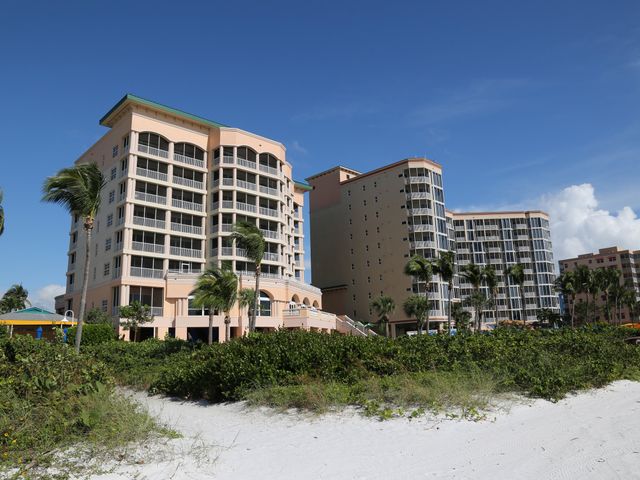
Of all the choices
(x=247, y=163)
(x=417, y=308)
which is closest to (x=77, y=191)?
(x=247, y=163)

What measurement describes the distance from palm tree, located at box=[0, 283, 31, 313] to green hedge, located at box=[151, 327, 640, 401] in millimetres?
75987

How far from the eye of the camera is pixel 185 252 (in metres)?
53.6

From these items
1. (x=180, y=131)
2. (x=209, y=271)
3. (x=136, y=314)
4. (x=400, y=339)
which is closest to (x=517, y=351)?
(x=400, y=339)

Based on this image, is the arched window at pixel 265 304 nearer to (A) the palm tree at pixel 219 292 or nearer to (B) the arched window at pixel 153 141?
(B) the arched window at pixel 153 141

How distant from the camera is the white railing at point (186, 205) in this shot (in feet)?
177

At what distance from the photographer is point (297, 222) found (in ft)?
241

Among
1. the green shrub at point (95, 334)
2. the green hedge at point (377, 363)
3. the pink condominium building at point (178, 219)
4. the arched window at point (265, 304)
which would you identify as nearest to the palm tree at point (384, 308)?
the pink condominium building at point (178, 219)

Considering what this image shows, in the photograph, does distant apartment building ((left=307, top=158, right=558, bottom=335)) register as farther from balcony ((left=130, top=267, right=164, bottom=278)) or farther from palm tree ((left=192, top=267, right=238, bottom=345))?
palm tree ((left=192, top=267, right=238, bottom=345))

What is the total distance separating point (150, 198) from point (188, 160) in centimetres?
663

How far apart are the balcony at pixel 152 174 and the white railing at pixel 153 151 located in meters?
1.86

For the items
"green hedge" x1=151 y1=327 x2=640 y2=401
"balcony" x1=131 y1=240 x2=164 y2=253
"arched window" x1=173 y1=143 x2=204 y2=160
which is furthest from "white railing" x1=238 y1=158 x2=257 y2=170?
"green hedge" x1=151 y1=327 x2=640 y2=401

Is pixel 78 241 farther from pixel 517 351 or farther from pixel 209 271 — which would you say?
pixel 517 351

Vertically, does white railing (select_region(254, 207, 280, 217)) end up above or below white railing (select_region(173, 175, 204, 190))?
below

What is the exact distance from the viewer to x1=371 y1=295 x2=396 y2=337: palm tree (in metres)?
74.1
